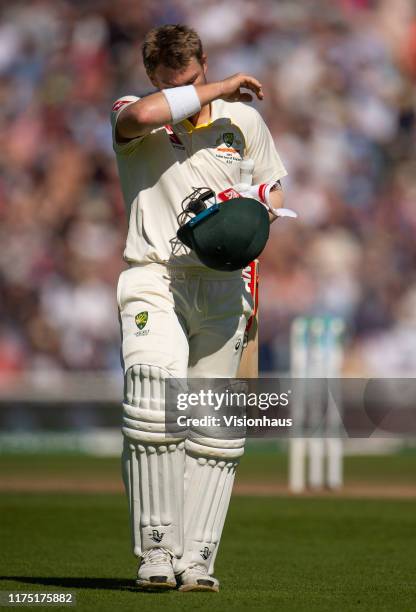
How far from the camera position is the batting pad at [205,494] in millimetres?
4545

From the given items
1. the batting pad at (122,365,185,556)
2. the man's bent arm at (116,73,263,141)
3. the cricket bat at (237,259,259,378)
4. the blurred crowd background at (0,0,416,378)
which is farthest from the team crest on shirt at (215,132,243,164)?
the blurred crowd background at (0,0,416,378)

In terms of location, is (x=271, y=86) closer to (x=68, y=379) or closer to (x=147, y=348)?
(x=68, y=379)

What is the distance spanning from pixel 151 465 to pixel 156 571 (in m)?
0.37

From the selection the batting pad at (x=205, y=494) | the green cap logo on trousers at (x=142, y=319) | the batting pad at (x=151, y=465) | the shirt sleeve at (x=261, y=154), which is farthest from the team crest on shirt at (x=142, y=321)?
the shirt sleeve at (x=261, y=154)

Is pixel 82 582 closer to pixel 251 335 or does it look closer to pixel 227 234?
pixel 251 335

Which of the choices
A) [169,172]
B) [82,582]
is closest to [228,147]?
[169,172]

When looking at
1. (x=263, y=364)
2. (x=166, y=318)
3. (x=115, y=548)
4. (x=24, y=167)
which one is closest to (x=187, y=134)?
(x=166, y=318)

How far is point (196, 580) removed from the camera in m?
4.48

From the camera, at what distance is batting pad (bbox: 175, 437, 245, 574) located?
4.54 metres

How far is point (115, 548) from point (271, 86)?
957cm

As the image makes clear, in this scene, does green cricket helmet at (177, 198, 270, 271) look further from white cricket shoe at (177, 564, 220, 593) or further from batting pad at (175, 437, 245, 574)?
white cricket shoe at (177, 564, 220, 593)

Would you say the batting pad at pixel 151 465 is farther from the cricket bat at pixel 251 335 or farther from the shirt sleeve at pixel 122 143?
the shirt sleeve at pixel 122 143

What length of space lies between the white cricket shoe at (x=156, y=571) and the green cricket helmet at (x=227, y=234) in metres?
1.04

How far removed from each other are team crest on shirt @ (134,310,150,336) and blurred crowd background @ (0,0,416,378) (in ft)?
32.6
